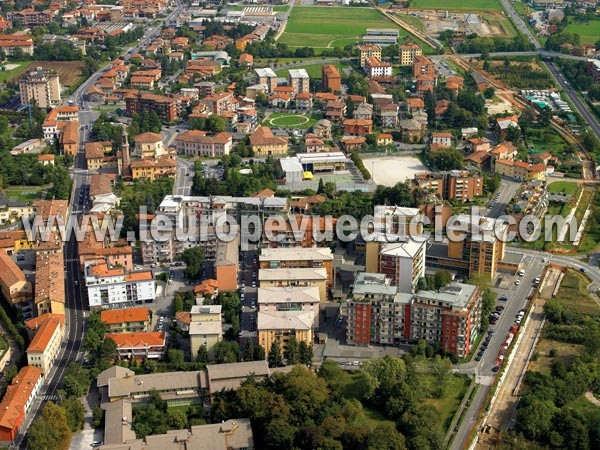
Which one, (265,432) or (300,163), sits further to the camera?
(300,163)

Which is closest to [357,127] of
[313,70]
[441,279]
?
[313,70]

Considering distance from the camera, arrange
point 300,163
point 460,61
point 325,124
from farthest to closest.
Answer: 1. point 460,61
2. point 325,124
3. point 300,163

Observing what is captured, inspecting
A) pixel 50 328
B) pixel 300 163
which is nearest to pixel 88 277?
pixel 50 328

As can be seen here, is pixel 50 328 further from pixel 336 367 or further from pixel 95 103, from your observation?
pixel 95 103

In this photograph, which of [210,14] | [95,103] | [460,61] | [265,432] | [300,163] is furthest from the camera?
[210,14]

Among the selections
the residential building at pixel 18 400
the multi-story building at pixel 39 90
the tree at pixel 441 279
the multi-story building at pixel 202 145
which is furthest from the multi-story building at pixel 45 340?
the multi-story building at pixel 39 90

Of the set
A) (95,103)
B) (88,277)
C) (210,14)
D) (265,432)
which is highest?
(210,14)

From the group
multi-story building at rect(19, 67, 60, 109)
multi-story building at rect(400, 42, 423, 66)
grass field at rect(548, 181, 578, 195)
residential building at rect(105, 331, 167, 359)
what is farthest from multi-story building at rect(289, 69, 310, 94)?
residential building at rect(105, 331, 167, 359)
